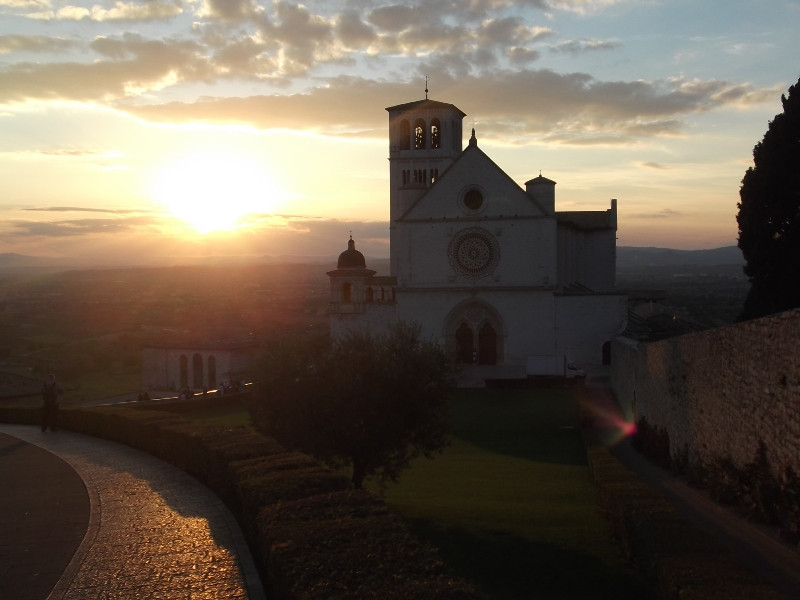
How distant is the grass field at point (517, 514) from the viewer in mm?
10188

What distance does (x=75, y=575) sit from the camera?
9547 mm

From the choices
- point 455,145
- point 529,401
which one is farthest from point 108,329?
point 529,401

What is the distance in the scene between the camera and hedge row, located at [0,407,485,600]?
22.4ft

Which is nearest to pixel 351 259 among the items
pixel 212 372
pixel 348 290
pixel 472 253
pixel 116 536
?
pixel 348 290

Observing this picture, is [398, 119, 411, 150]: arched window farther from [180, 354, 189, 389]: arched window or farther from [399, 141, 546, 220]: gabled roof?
[180, 354, 189, 389]: arched window

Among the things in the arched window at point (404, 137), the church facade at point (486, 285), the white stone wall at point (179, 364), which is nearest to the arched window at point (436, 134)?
Answer: the arched window at point (404, 137)

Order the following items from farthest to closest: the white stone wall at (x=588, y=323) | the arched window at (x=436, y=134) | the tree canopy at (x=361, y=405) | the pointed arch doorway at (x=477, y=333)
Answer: the arched window at (x=436, y=134)
the pointed arch doorway at (x=477, y=333)
the white stone wall at (x=588, y=323)
the tree canopy at (x=361, y=405)

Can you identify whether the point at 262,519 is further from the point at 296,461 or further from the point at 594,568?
the point at 594,568

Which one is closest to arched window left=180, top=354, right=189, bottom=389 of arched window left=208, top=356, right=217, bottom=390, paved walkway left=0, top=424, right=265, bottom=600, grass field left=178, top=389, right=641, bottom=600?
arched window left=208, top=356, right=217, bottom=390

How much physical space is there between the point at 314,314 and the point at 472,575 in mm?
107435

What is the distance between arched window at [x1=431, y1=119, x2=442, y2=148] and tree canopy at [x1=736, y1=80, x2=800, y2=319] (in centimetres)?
2679

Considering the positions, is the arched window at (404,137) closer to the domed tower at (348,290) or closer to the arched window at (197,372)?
the domed tower at (348,290)

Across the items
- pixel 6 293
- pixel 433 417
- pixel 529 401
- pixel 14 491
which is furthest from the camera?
pixel 6 293

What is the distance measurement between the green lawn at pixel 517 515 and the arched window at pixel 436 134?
31.5 metres
